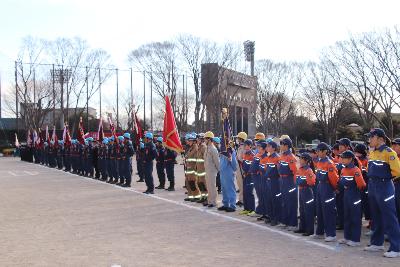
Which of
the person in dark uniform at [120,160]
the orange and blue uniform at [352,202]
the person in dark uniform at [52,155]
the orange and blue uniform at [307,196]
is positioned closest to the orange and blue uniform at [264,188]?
the orange and blue uniform at [307,196]

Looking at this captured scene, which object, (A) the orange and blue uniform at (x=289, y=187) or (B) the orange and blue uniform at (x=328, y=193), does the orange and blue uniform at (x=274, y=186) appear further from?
(B) the orange and blue uniform at (x=328, y=193)

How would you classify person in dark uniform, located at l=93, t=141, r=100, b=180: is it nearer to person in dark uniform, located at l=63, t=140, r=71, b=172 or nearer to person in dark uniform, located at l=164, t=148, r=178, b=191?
person in dark uniform, located at l=63, t=140, r=71, b=172

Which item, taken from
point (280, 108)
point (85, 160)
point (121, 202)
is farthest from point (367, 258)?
point (280, 108)

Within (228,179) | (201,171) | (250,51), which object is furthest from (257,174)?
(250,51)

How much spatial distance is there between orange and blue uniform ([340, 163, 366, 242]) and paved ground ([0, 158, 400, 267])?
1.17ft

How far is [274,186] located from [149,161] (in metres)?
7.93

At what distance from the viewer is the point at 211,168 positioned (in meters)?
14.1

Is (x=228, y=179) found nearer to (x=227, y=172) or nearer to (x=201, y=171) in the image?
(x=227, y=172)

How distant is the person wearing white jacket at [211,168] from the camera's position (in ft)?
45.9

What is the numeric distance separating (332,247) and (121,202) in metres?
7.90

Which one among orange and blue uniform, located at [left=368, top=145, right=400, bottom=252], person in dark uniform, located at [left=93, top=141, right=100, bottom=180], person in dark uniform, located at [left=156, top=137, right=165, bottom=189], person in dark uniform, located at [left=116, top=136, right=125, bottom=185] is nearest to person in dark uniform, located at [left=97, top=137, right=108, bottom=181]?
person in dark uniform, located at [left=93, top=141, right=100, bottom=180]

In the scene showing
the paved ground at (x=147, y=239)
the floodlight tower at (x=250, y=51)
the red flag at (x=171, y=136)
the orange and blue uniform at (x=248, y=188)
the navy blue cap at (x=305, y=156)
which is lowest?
the paved ground at (x=147, y=239)

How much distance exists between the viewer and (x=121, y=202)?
602 inches

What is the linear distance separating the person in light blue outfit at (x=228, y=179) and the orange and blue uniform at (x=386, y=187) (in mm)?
5332
